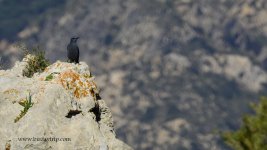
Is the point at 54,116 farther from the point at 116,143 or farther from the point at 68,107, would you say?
the point at 116,143

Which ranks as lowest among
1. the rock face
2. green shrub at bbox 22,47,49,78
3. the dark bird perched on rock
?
the rock face

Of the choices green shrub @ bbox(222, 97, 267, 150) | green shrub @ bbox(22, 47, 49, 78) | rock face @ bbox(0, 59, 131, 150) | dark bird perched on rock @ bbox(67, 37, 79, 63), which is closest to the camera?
green shrub @ bbox(222, 97, 267, 150)

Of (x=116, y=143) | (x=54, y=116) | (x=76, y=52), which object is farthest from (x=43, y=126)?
(x=76, y=52)

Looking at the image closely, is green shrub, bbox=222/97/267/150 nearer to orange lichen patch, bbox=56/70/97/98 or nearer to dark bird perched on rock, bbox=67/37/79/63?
orange lichen patch, bbox=56/70/97/98

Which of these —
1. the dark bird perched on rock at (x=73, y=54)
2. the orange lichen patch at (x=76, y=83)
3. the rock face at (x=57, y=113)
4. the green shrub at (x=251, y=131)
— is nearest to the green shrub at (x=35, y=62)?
the dark bird perched on rock at (x=73, y=54)

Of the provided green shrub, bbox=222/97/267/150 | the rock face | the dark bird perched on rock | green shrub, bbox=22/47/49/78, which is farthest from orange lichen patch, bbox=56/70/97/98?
green shrub, bbox=222/97/267/150

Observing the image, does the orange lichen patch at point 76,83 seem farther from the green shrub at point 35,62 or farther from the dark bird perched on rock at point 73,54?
the green shrub at point 35,62
